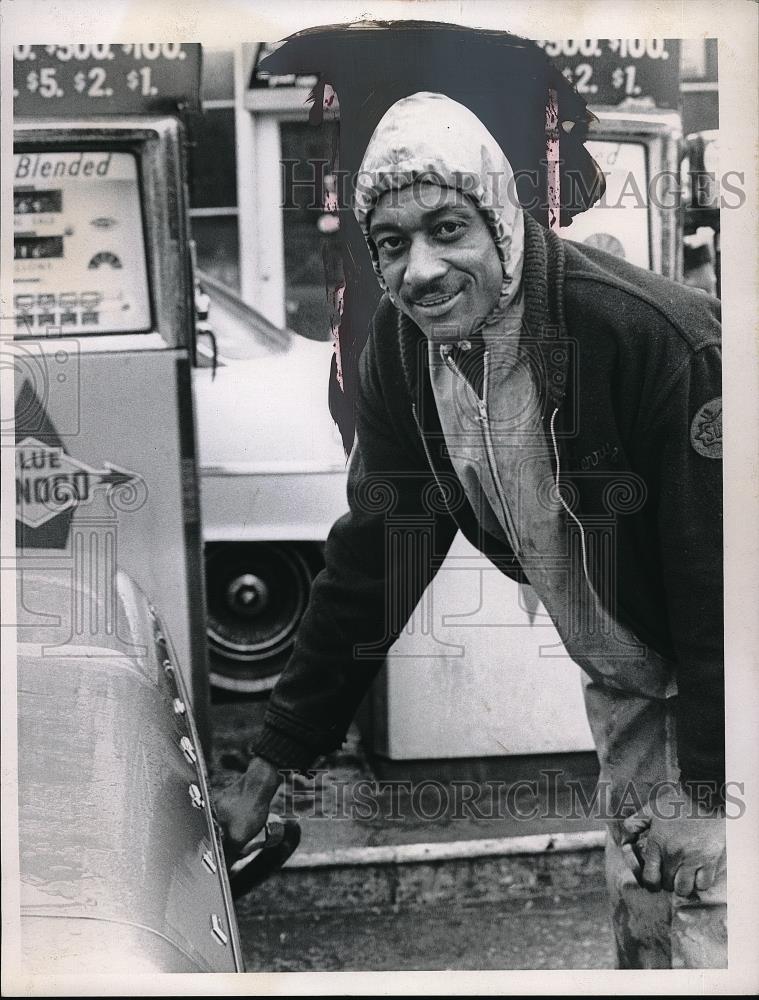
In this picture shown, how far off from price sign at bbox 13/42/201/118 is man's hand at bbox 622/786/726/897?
1991mm

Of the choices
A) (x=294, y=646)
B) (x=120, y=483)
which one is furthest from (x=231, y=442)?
(x=294, y=646)

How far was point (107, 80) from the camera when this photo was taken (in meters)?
2.81

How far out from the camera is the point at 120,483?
2.85 m

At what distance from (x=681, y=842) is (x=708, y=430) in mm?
978

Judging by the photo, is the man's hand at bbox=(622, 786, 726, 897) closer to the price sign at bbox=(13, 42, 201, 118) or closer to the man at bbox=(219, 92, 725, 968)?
the man at bbox=(219, 92, 725, 968)

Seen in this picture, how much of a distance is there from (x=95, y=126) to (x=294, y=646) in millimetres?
1318

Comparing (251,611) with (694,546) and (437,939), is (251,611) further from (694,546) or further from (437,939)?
(694,546)

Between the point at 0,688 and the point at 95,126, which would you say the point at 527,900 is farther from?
the point at 95,126

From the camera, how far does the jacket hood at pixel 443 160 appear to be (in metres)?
2.72

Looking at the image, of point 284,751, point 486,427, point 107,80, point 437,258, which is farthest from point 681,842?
point 107,80

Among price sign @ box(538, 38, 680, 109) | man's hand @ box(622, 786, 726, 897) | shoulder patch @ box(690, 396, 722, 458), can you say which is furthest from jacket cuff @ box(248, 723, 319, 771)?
price sign @ box(538, 38, 680, 109)

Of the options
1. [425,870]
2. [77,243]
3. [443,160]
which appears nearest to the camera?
[443,160]

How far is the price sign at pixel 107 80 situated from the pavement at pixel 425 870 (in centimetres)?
143

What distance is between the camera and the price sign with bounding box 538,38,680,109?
2803 millimetres
